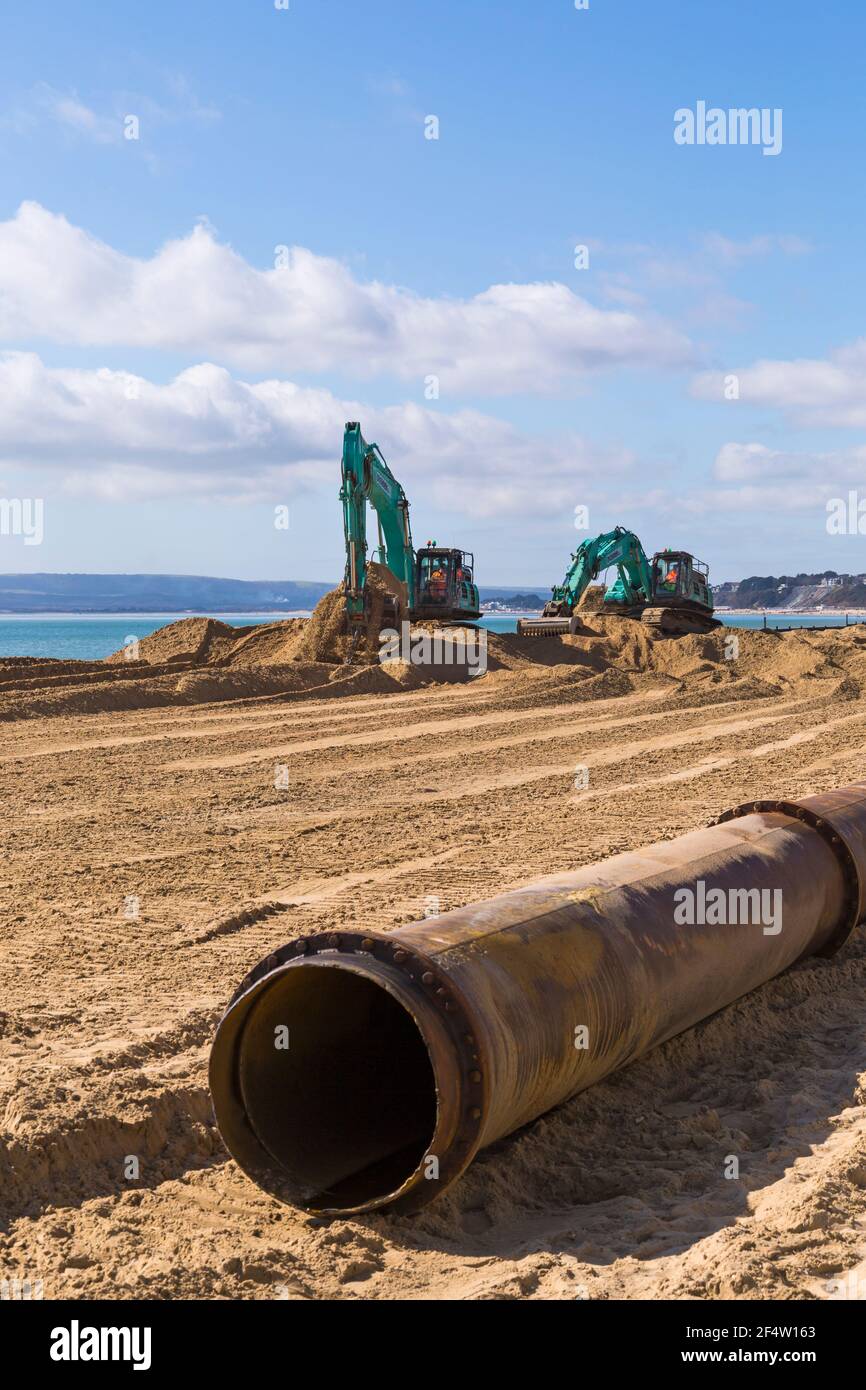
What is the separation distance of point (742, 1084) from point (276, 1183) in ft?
8.00

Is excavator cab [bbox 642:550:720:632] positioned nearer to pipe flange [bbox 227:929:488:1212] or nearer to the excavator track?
the excavator track

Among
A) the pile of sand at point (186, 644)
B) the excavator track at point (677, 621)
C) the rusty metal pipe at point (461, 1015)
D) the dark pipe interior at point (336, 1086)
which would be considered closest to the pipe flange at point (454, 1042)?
the rusty metal pipe at point (461, 1015)

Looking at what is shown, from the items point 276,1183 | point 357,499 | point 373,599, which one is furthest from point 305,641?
point 276,1183

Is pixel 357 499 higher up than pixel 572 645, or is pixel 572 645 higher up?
pixel 357 499

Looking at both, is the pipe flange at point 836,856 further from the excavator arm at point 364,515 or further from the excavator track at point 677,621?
the excavator track at point 677,621

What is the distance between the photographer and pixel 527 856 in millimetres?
9820

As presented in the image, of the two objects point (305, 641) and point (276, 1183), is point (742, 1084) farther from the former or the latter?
point (305, 641)

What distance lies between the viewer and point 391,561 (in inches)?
1175

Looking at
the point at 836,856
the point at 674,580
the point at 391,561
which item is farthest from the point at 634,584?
the point at 836,856

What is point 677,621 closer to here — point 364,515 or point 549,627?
point 549,627

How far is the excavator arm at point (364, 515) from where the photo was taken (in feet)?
85.7

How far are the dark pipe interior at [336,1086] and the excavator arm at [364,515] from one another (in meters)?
21.6

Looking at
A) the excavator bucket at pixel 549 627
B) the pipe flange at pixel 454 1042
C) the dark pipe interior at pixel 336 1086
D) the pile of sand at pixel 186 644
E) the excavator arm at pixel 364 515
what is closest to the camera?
the pipe flange at pixel 454 1042

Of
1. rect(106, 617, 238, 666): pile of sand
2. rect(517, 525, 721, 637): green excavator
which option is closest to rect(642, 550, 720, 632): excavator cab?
rect(517, 525, 721, 637): green excavator
